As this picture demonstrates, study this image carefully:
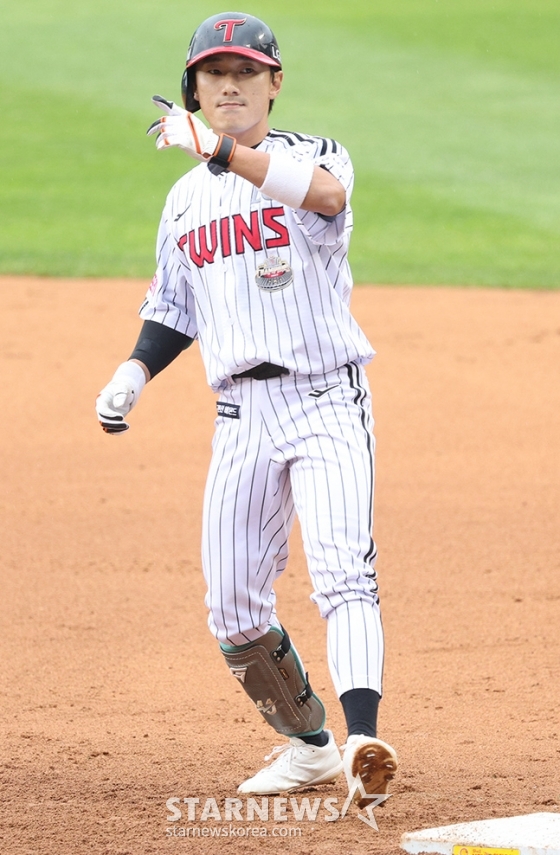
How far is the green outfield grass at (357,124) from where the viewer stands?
1212 centimetres

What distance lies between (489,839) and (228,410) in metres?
1.24

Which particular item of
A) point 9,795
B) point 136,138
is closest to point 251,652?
point 9,795

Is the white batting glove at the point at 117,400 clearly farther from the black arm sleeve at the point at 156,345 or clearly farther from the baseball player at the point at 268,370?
the black arm sleeve at the point at 156,345

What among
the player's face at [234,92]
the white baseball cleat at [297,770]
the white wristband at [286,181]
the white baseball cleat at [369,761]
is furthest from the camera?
the white baseball cleat at [297,770]

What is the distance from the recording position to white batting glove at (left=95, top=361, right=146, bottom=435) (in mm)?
3287

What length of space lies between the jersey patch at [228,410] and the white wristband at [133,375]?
241mm

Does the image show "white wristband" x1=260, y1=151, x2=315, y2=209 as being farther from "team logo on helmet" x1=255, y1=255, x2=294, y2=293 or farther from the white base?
the white base

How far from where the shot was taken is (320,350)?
314 cm

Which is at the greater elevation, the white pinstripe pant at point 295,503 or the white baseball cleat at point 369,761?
the white pinstripe pant at point 295,503

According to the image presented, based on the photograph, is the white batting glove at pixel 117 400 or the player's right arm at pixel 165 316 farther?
the player's right arm at pixel 165 316

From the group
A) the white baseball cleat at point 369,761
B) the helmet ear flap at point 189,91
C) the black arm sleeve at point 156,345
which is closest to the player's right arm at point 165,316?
A: the black arm sleeve at point 156,345

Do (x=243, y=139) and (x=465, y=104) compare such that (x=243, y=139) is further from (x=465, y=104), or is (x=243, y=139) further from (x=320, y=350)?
(x=465, y=104)

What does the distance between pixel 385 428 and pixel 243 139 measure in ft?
14.4

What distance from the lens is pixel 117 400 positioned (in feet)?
10.8
